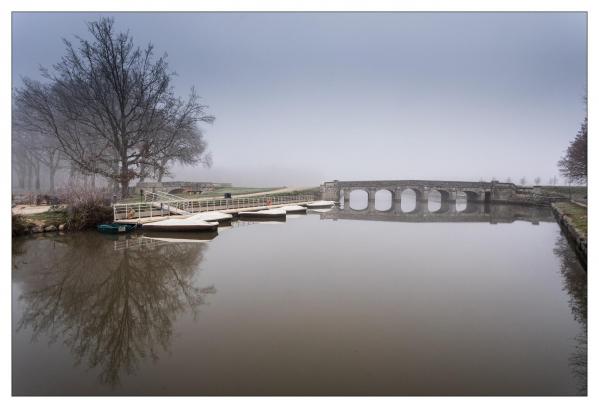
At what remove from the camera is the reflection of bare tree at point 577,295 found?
198 inches

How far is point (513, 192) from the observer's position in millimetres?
48906

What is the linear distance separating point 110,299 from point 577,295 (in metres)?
12.3

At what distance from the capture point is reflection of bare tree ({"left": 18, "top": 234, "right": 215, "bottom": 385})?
5.56m

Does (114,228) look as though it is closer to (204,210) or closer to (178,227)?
(178,227)

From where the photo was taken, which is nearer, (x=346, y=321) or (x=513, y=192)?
(x=346, y=321)

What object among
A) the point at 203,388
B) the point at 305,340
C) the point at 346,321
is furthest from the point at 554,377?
the point at 203,388

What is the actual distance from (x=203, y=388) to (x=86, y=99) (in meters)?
25.2

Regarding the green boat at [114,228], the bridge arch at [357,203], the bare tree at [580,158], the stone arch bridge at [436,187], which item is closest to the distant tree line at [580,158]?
the bare tree at [580,158]

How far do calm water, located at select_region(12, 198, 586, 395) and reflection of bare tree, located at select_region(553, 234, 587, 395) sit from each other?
0.14ft

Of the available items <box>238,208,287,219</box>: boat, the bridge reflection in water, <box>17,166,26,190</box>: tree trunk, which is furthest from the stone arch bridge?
<box>17,166,26,190</box>: tree trunk

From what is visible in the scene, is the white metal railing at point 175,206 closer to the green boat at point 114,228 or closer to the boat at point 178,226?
the green boat at point 114,228

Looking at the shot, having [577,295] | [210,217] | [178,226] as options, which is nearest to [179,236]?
[178,226]

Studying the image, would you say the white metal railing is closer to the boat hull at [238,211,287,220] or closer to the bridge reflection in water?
the boat hull at [238,211,287,220]

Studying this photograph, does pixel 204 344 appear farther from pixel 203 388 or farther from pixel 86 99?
pixel 86 99
